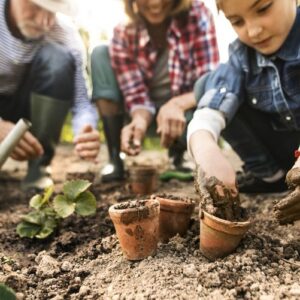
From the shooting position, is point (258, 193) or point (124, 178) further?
point (124, 178)

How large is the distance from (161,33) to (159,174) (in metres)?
1.05

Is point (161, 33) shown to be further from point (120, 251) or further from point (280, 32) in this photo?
point (120, 251)

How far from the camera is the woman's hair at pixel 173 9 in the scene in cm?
325

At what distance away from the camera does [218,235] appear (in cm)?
167

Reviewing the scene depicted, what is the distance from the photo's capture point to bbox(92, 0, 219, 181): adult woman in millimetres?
3264

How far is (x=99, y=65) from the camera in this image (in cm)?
350

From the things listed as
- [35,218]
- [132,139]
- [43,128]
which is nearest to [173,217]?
[35,218]

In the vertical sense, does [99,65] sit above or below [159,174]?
above

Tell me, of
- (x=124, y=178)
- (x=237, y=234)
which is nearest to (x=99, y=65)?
(x=124, y=178)

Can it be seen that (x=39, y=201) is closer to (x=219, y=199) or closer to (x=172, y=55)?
(x=219, y=199)

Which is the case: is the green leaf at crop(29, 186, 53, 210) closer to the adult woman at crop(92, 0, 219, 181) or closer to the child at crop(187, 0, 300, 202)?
the child at crop(187, 0, 300, 202)

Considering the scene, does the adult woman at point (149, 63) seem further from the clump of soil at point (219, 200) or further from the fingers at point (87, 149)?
the clump of soil at point (219, 200)

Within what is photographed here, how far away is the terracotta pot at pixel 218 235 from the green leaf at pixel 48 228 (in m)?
0.74

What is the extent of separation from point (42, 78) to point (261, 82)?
1523mm
